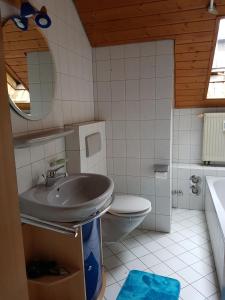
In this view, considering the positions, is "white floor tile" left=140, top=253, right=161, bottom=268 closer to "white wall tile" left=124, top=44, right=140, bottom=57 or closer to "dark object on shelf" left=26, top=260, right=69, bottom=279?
"dark object on shelf" left=26, top=260, right=69, bottom=279

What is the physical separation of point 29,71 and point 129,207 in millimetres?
1334

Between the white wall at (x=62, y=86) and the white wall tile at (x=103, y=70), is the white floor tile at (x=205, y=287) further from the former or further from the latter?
the white wall tile at (x=103, y=70)

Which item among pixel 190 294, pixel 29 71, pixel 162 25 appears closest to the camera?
pixel 29 71

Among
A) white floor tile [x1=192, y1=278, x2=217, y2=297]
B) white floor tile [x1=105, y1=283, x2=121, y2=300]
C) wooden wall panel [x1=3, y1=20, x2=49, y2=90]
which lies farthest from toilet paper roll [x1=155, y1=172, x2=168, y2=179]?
wooden wall panel [x1=3, y1=20, x2=49, y2=90]

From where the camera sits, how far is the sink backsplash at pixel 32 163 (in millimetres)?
1485

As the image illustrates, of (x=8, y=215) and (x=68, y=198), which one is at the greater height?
(x=8, y=215)

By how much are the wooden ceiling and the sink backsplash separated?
48.1 inches

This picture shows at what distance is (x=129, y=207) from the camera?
6.97ft

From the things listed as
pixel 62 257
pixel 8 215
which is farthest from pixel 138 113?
pixel 8 215

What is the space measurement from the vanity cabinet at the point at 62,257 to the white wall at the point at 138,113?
119cm

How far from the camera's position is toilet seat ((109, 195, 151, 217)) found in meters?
2.05

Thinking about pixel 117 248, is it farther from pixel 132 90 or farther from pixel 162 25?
pixel 162 25

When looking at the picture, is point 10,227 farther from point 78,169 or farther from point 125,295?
point 125,295

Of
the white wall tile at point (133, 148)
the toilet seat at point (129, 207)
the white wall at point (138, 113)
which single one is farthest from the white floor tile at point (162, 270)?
the white wall tile at point (133, 148)
